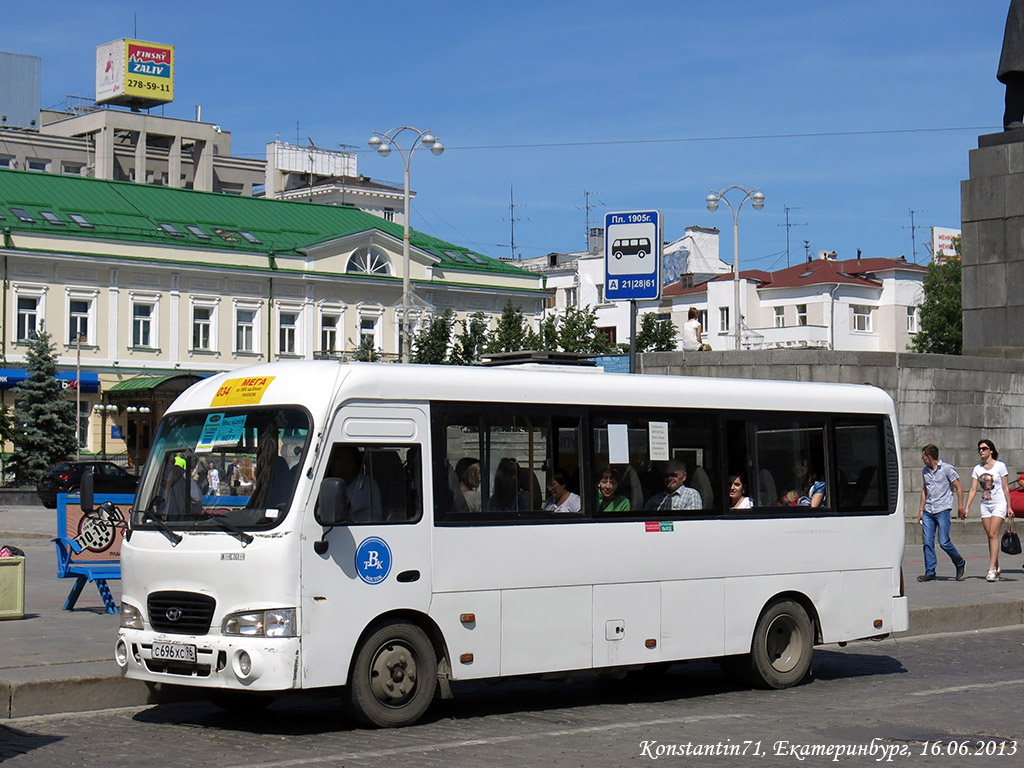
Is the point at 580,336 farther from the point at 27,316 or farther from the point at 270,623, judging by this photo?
the point at 270,623

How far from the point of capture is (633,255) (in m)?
13.7

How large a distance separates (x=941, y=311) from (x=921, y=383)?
6698 centimetres

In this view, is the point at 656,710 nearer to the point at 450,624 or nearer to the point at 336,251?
the point at 450,624

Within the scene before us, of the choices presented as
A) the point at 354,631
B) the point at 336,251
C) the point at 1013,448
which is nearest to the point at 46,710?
the point at 354,631

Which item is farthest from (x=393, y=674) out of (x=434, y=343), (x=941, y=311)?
(x=941, y=311)

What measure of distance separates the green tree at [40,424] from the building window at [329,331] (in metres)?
19.2

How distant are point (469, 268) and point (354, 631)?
2731 inches

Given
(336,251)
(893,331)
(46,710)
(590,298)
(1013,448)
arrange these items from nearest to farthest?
(46,710) → (1013,448) → (336,251) → (893,331) → (590,298)

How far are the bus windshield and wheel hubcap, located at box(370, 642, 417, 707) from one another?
1.12 metres

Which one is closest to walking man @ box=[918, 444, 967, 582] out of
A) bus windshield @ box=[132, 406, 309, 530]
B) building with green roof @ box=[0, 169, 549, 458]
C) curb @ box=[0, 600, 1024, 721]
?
curb @ box=[0, 600, 1024, 721]

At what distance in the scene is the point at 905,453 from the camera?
2461 cm

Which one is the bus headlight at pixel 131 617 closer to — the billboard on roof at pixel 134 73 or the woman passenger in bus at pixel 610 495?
the woman passenger in bus at pixel 610 495

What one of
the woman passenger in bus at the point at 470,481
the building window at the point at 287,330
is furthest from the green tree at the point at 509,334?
the woman passenger in bus at the point at 470,481

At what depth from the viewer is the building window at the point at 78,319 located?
6606 cm
